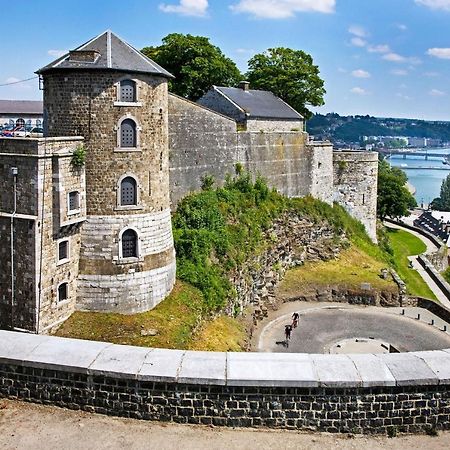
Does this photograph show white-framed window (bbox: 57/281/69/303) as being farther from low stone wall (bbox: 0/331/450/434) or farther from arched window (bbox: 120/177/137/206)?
low stone wall (bbox: 0/331/450/434)

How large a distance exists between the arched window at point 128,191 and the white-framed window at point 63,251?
243 cm

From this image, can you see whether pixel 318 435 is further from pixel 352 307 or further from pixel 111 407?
pixel 352 307

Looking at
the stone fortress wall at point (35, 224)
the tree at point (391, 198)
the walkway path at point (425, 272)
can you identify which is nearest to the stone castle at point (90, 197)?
the stone fortress wall at point (35, 224)

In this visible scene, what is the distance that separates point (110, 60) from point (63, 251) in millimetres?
6849

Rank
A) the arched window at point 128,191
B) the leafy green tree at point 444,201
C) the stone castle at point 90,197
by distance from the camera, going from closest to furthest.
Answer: the stone castle at point 90,197, the arched window at point 128,191, the leafy green tree at point 444,201

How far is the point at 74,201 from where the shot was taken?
62.6 ft

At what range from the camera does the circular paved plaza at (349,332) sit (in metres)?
26.0

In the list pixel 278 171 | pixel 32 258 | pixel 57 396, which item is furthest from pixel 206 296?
pixel 57 396

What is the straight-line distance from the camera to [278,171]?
1406 inches

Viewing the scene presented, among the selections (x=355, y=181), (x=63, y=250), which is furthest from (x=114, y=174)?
(x=355, y=181)

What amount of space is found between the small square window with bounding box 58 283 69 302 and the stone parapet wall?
1.98 feet

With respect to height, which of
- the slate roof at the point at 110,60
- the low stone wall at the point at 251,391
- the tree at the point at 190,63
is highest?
the tree at the point at 190,63

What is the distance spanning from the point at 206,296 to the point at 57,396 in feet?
54.7

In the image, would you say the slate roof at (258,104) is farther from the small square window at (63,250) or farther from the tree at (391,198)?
the tree at (391,198)
